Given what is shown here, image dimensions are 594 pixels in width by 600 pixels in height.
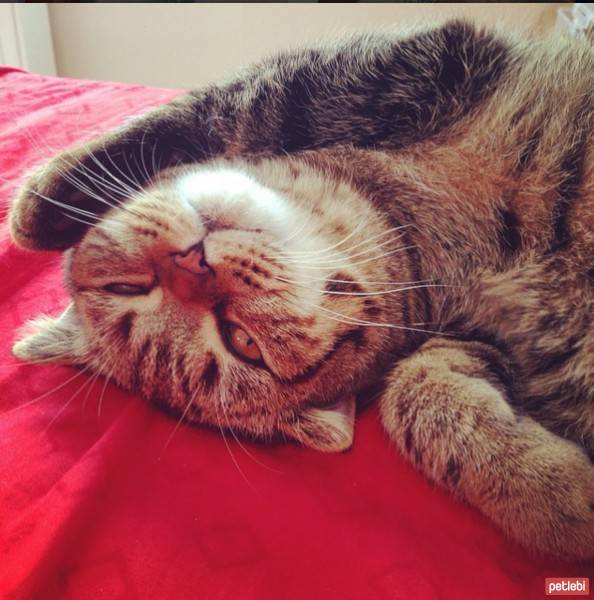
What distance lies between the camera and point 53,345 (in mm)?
1015

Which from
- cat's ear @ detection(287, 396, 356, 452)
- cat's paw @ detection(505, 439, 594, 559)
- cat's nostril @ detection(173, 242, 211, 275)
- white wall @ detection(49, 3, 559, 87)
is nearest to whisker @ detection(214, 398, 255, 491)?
cat's ear @ detection(287, 396, 356, 452)

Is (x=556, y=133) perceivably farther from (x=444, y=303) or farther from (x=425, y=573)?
(x=425, y=573)

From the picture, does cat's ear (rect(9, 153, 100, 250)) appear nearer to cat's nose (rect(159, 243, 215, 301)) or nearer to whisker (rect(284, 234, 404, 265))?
cat's nose (rect(159, 243, 215, 301))

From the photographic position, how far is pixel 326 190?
1.13 metres

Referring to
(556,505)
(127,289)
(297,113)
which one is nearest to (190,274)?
(127,289)

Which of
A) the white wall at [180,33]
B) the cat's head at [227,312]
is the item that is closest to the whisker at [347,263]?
the cat's head at [227,312]

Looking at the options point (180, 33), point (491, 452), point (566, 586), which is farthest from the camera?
point (180, 33)

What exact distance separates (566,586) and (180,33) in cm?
372

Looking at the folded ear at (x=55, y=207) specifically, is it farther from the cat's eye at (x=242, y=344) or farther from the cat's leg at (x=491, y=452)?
the cat's leg at (x=491, y=452)

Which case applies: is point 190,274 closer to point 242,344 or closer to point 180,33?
point 242,344

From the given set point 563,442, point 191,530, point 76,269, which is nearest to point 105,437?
point 191,530

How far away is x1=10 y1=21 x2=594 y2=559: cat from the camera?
0.93 m

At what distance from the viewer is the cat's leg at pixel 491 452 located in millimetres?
800

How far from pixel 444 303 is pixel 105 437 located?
0.65m
